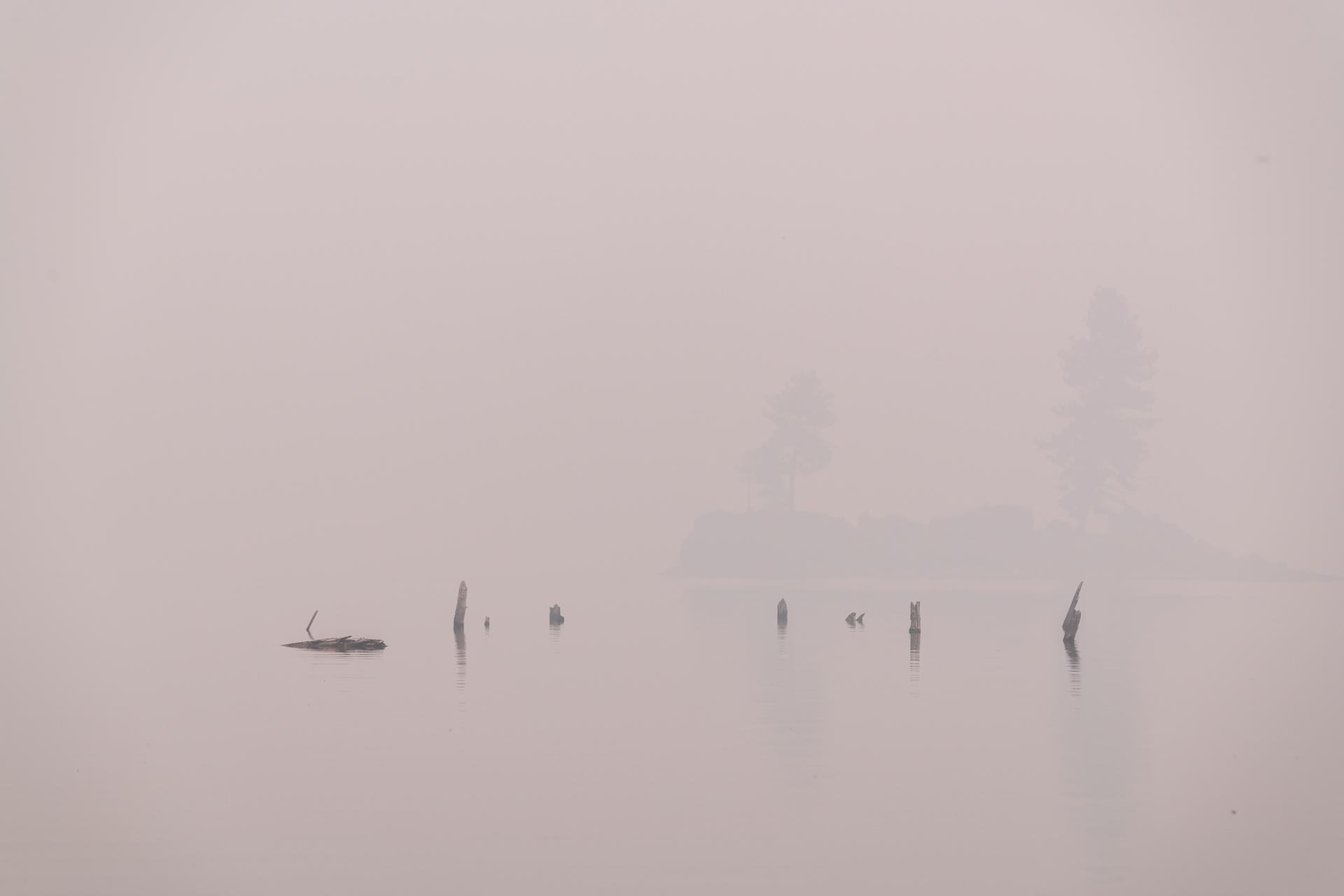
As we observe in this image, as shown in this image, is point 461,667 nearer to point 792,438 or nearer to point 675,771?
point 675,771

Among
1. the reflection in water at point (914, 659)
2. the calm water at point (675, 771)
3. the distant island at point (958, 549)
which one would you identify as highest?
the distant island at point (958, 549)

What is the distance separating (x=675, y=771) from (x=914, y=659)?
75.8ft

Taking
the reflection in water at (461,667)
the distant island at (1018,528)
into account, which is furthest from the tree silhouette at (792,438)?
the reflection in water at (461,667)

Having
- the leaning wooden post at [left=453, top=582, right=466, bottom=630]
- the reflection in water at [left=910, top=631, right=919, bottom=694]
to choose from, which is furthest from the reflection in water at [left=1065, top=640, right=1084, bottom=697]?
the leaning wooden post at [left=453, top=582, right=466, bottom=630]

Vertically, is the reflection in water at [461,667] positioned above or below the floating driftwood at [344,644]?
below

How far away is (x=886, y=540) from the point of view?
15988 centimetres

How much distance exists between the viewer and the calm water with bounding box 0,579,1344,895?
50.6 feet

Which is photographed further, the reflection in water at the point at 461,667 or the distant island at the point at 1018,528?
the distant island at the point at 1018,528

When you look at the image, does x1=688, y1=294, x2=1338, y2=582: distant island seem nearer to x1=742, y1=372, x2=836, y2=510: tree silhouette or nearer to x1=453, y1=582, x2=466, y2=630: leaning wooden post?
x1=742, y1=372, x2=836, y2=510: tree silhouette

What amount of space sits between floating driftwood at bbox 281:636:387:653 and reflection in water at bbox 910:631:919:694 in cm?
1800

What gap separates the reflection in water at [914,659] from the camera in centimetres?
3591

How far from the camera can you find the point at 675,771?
70.5 ft

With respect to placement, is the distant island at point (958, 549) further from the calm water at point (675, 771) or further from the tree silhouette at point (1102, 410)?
the calm water at point (675, 771)

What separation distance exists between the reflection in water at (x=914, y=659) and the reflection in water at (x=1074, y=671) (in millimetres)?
4185
